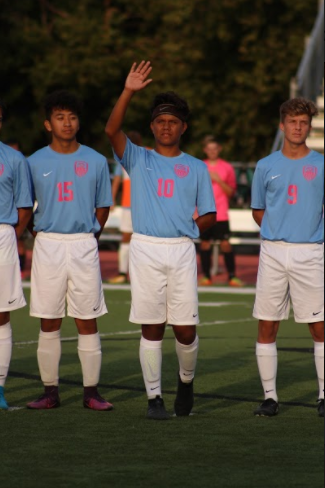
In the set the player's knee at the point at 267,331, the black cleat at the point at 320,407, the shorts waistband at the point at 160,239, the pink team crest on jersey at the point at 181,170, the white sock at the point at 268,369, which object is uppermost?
the pink team crest on jersey at the point at 181,170

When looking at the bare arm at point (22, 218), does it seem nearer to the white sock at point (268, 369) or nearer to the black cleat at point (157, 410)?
the black cleat at point (157, 410)

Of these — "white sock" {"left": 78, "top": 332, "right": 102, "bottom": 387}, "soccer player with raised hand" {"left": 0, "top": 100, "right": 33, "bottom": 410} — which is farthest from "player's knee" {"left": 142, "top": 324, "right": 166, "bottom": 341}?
"soccer player with raised hand" {"left": 0, "top": 100, "right": 33, "bottom": 410}

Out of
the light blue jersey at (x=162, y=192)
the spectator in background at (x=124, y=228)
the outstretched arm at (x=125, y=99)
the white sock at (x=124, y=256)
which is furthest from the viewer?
the white sock at (x=124, y=256)

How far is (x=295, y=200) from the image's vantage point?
873 cm

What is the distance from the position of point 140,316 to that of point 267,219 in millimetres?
1023

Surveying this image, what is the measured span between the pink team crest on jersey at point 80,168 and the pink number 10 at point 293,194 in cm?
132

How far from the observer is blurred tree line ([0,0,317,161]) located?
107 feet

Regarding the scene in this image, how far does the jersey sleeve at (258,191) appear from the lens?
8.84m

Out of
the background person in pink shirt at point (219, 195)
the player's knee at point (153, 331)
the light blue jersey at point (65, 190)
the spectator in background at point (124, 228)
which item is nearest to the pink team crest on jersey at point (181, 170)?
the light blue jersey at point (65, 190)

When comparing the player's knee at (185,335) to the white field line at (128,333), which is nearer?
the player's knee at (185,335)

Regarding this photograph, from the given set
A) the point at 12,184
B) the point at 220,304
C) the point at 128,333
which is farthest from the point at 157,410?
the point at 220,304

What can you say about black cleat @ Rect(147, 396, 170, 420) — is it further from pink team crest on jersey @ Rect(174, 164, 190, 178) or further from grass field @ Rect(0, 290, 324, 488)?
pink team crest on jersey @ Rect(174, 164, 190, 178)

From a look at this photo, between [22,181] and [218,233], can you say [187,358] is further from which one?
[218,233]

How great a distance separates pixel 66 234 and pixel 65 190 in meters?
0.28
